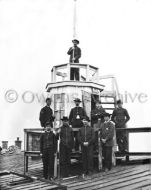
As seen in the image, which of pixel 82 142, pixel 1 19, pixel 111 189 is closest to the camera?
pixel 111 189

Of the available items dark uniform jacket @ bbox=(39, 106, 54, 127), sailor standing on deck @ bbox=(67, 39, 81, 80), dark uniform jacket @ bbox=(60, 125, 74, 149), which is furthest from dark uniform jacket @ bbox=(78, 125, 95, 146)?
sailor standing on deck @ bbox=(67, 39, 81, 80)

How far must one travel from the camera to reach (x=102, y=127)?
10.6m

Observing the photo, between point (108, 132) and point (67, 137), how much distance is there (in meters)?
1.19

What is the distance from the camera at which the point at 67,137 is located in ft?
34.2

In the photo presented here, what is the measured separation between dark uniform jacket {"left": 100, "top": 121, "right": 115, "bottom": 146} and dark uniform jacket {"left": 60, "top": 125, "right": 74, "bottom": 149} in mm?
921

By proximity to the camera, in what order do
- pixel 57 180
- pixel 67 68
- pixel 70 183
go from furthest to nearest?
1. pixel 67 68
2. pixel 57 180
3. pixel 70 183

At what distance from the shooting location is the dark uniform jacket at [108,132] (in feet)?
34.3

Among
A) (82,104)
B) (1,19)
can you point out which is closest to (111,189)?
(82,104)

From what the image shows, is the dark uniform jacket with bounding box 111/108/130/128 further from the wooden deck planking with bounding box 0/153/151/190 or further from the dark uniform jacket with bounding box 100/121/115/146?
the wooden deck planking with bounding box 0/153/151/190

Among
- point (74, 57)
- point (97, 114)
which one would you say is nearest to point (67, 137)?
point (97, 114)

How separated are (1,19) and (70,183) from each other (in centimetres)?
628

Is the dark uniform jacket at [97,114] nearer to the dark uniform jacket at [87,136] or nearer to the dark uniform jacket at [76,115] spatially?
the dark uniform jacket at [76,115]

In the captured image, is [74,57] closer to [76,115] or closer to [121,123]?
[76,115]

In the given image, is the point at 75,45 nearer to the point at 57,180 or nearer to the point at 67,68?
the point at 67,68
